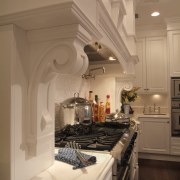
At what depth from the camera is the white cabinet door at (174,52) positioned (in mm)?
3742

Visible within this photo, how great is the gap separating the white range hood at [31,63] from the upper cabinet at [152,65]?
3489mm

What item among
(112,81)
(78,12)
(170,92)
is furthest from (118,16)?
(170,92)

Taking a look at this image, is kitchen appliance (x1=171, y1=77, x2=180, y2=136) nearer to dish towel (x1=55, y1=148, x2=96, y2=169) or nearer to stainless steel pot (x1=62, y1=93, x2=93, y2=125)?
stainless steel pot (x1=62, y1=93, x2=93, y2=125)

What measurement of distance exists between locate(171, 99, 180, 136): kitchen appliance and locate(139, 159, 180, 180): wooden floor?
561 mm

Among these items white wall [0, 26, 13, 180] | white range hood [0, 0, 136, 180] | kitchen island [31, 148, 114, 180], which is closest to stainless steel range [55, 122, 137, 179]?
kitchen island [31, 148, 114, 180]

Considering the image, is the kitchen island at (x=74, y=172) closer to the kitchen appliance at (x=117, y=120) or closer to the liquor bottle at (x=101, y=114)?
the kitchen appliance at (x=117, y=120)

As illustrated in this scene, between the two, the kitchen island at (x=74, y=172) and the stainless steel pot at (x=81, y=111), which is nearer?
the kitchen island at (x=74, y=172)

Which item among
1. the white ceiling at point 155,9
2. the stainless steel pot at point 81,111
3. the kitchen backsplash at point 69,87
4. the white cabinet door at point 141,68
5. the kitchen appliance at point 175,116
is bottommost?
the kitchen appliance at point 175,116

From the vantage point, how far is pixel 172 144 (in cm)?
366

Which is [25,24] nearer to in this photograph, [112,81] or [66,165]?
[66,165]

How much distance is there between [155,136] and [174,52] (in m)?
1.60

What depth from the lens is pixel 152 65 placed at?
4090 mm

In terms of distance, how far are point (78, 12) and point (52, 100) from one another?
407 millimetres

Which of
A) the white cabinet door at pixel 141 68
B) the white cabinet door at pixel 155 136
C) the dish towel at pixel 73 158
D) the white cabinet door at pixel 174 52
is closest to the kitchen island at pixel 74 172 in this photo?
the dish towel at pixel 73 158
